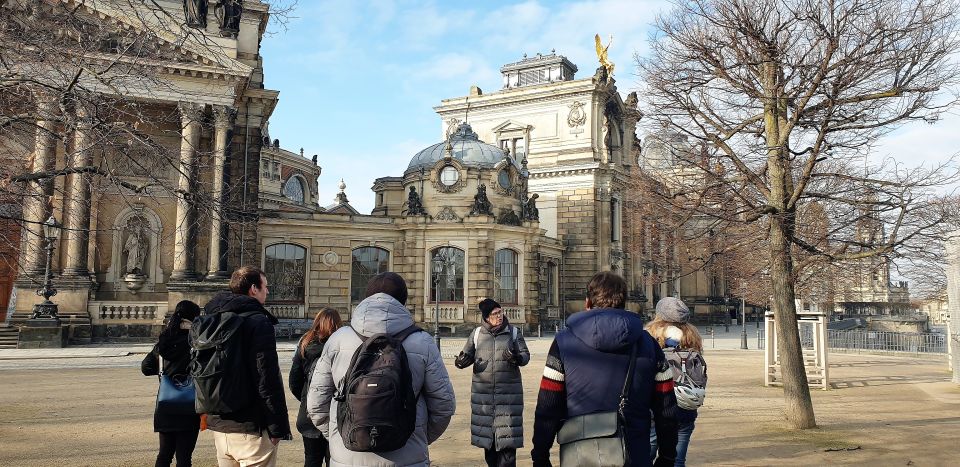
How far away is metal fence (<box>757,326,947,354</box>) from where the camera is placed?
28688 millimetres

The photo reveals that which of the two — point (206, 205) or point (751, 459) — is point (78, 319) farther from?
point (751, 459)

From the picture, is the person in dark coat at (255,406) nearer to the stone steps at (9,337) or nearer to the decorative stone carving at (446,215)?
the stone steps at (9,337)

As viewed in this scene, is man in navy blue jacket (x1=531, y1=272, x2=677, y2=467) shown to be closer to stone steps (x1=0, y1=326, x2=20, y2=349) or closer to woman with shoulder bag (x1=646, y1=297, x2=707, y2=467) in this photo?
woman with shoulder bag (x1=646, y1=297, x2=707, y2=467)

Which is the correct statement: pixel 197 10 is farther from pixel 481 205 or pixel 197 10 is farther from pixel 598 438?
pixel 481 205

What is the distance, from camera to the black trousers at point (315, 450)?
645cm

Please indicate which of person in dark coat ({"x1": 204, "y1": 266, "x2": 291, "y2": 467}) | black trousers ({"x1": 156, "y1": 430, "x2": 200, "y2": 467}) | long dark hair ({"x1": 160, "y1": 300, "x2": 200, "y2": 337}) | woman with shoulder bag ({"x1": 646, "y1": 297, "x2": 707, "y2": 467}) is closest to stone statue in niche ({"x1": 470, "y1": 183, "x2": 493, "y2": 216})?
woman with shoulder bag ({"x1": 646, "y1": 297, "x2": 707, "y2": 467})

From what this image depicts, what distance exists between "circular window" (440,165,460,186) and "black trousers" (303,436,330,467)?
29.8 meters

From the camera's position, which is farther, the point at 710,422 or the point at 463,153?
the point at 463,153

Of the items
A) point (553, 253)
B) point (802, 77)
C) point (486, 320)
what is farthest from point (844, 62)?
point (553, 253)

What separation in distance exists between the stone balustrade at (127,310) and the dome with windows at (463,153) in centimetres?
1559

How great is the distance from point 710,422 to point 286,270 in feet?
86.7

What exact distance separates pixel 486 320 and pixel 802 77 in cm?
655

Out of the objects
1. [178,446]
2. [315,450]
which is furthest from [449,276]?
[178,446]

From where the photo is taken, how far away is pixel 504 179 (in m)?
37.5
